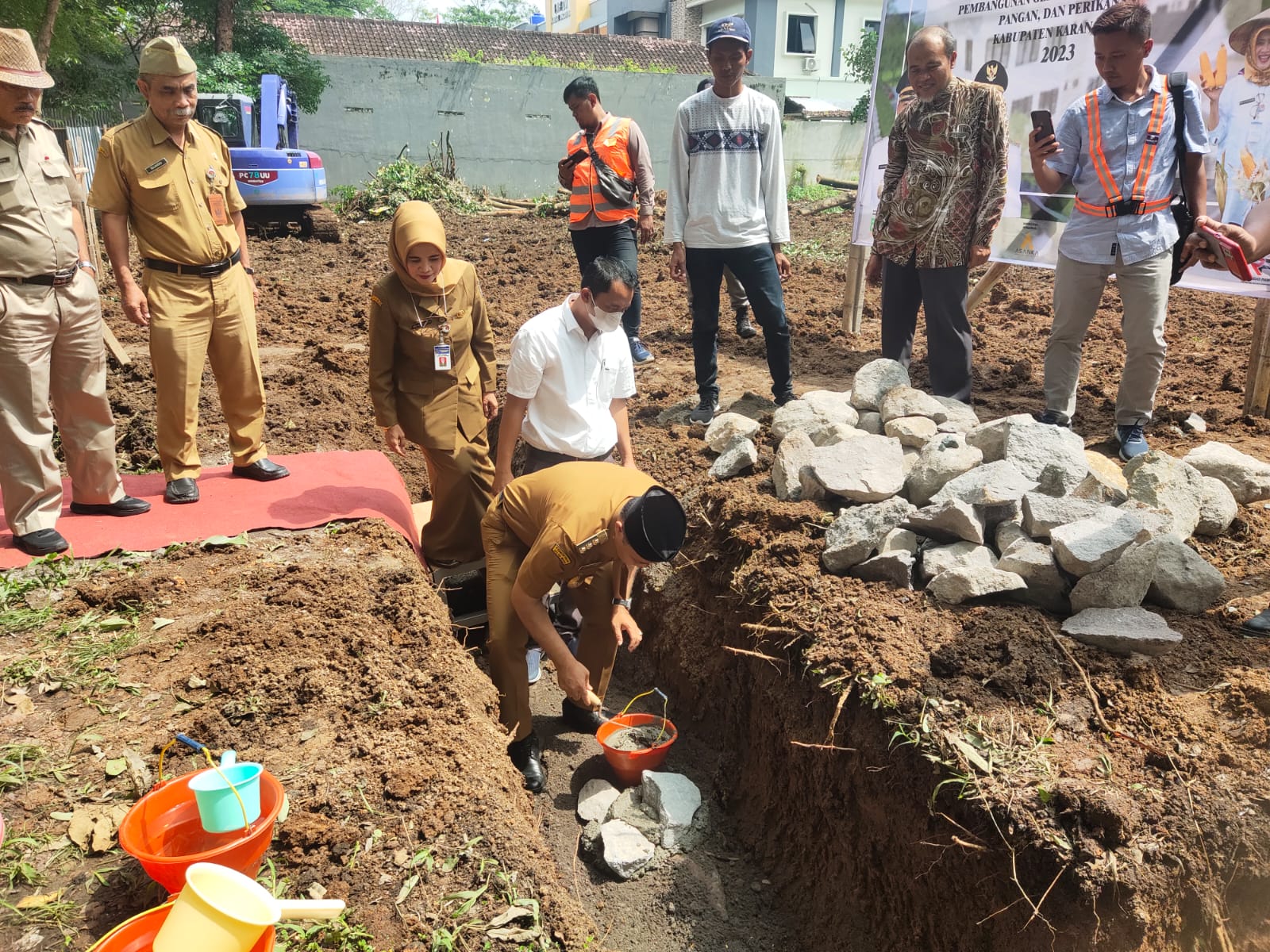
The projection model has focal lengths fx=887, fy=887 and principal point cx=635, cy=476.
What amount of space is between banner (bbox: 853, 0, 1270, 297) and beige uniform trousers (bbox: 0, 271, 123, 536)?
199 inches

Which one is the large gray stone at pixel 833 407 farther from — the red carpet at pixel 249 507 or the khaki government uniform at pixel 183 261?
the khaki government uniform at pixel 183 261

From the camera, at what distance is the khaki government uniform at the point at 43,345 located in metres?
3.46

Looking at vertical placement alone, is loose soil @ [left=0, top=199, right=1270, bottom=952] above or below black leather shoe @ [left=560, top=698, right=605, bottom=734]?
above

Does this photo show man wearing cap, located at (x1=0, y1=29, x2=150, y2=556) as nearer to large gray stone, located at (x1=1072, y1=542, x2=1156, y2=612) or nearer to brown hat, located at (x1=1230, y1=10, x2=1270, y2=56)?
large gray stone, located at (x1=1072, y1=542, x2=1156, y2=612)

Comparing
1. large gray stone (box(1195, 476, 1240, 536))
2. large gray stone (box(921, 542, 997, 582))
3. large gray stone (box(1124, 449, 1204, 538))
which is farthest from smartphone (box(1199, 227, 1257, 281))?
large gray stone (box(921, 542, 997, 582))

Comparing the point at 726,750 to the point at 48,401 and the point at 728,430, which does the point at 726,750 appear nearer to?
the point at 728,430

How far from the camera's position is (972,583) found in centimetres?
330

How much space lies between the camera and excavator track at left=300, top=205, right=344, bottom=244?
12867 millimetres

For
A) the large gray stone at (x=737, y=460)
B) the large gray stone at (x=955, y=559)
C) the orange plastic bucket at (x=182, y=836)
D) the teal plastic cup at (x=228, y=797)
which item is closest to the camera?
the orange plastic bucket at (x=182, y=836)

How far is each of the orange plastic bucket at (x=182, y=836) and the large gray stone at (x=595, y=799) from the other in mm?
1750

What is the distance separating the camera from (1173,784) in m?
2.54

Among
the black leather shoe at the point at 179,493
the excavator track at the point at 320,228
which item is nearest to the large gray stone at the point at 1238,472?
the black leather shoe at the point at 179,493

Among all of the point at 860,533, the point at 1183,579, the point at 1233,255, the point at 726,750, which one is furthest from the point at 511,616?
the point at 1233,255

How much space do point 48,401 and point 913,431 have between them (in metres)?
3.85
